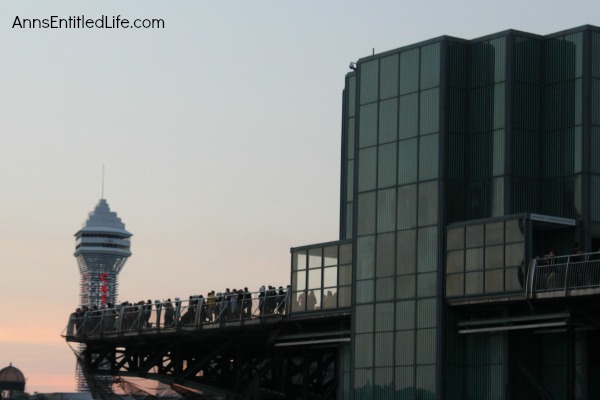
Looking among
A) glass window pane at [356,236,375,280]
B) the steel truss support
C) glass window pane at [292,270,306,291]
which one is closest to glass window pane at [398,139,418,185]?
glass window pane at [356,236,375,280]

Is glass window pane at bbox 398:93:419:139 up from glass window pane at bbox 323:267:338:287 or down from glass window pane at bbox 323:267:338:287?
up

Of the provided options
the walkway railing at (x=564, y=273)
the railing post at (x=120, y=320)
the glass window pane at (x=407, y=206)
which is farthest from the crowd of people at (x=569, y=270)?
the railing post at (x=120, y=320)

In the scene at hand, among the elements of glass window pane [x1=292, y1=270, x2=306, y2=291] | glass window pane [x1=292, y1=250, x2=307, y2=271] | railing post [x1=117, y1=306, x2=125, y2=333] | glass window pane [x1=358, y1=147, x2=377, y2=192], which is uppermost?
glass window pane [x1=358, y1=147, x2=377, y2=192]

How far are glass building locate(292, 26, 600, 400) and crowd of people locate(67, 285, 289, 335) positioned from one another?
20.7ft

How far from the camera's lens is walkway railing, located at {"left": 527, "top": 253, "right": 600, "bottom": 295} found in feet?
203

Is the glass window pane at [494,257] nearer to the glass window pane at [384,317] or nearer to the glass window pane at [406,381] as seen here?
the glass window pane at [384,317]

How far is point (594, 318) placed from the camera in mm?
64562

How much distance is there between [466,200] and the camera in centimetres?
6950

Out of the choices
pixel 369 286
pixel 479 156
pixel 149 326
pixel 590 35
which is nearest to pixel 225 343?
pixel 149 326

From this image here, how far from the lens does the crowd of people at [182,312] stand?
257ft

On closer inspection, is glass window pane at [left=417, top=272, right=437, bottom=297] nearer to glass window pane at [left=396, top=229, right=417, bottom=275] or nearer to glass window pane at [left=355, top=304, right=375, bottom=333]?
glass window pane at [left=396, top=229, right=417, bottom=275]

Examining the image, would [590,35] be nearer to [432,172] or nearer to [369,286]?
[432,172]

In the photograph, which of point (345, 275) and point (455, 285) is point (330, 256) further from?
point (455, 285)

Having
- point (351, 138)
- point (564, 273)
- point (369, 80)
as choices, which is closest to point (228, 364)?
point (351, 138)
